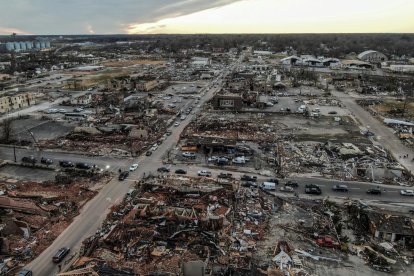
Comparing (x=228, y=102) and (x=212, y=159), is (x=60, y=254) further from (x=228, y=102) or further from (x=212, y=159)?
(x=228, y=102)

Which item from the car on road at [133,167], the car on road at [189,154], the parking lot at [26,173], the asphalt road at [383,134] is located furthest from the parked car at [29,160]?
the asphalt road at [383,134]

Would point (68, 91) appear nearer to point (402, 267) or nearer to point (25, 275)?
point (25, 275)

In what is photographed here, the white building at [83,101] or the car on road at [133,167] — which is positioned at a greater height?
the white building at [83,101]

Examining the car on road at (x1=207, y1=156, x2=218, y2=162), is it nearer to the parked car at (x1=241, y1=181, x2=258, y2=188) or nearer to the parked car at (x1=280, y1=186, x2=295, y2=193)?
the parked car at (x1=241, y1=181, x2=258, y2=188)

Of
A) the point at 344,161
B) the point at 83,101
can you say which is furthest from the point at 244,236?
the point at 83,101

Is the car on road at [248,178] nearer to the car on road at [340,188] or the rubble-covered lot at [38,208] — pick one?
the car on road at [340,188]
